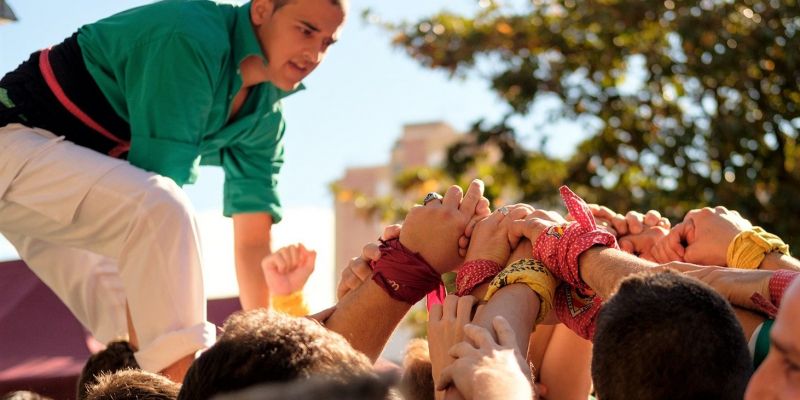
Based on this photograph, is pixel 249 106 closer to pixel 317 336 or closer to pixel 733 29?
pixel 317 336

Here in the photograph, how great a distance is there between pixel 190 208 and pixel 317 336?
124 cm

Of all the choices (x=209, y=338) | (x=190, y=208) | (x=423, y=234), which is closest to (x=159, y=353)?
(x=209, y=338)

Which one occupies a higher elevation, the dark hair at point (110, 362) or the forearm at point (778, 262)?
the forearm at point (778, 262)

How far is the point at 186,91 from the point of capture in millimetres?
2938

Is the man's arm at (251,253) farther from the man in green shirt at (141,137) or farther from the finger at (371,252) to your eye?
the finger at (371,252)

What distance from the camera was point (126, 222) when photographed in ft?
9.07

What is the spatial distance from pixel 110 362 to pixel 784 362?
175 cm

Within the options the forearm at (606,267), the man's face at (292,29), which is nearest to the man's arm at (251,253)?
the man's face at (292,29)

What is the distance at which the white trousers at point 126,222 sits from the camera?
2.68m

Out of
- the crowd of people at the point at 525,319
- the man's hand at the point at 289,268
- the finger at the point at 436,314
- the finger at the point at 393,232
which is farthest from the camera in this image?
the man's hand at the point at 289,268

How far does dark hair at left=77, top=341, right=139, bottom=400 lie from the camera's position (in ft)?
8.95

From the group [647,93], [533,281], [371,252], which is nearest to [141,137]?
[371,252]

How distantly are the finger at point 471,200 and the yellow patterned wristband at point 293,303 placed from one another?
2.57 feet

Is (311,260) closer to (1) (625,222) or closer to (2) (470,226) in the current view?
(2) (470,226)
